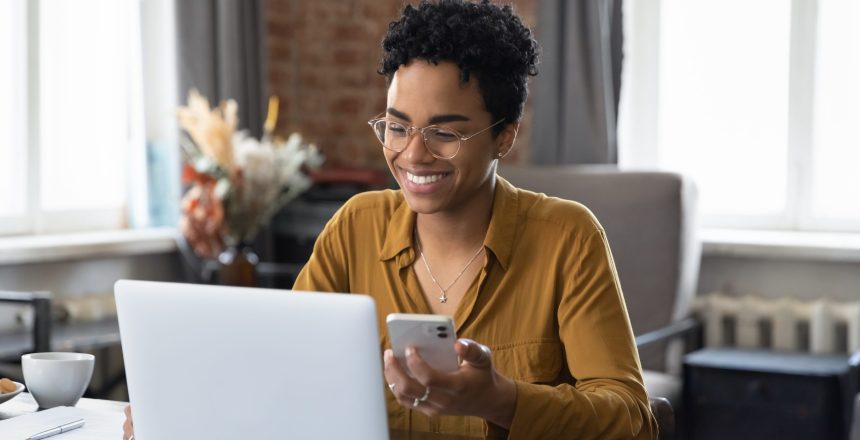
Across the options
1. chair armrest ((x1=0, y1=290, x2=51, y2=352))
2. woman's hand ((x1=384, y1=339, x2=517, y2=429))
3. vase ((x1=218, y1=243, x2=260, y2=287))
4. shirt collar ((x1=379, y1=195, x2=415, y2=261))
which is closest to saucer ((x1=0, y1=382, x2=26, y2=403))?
shirt collar ((x1=379, y1=195, x2=415, y2=261))

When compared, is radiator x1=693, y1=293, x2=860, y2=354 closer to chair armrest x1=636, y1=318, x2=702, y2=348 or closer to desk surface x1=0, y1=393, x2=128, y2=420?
chair armrest x1=636, y1=318, x2=702, y2=348

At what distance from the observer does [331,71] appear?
4676 mm

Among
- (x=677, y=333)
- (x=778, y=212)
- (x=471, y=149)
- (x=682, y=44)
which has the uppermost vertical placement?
(x=682, y=44)

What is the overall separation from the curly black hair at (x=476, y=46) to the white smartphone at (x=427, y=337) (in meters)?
0.56

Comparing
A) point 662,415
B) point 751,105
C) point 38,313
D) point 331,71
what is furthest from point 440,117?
point 331,71

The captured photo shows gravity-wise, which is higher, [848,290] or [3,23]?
[3,23]

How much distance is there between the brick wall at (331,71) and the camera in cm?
460

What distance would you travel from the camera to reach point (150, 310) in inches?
48.7

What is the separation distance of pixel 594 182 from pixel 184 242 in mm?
1535

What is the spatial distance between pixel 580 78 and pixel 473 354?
275 cm

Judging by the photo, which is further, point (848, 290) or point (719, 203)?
point (719, 203)

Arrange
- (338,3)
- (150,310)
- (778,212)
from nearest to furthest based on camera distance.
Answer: (150,310), (778,212), (338,3)

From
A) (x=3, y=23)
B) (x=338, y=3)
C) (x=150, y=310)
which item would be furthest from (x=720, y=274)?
(x=150, y=310)

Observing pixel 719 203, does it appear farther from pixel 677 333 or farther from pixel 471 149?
pixel 471 149
